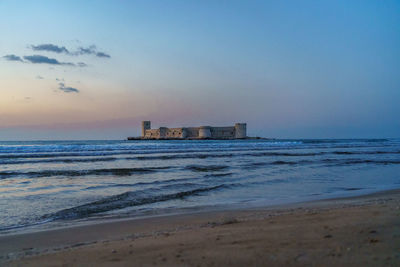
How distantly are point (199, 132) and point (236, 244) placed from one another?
447ft

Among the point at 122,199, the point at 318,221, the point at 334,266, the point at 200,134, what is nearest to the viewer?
the point at 334,266

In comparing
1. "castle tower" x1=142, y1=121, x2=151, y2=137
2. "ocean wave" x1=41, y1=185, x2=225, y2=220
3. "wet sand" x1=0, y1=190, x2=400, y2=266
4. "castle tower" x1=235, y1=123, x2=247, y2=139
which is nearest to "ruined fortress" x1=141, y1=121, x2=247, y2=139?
"castle tower" x1=235, y1=123, x2=247, y2=139

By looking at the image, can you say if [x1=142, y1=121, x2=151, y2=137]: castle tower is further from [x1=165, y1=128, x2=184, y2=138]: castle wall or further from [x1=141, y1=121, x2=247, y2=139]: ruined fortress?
[x1=165, y1=128, x2=184, y2=138]: castle wall

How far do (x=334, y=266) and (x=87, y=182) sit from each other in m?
11.0

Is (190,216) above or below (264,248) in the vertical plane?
below

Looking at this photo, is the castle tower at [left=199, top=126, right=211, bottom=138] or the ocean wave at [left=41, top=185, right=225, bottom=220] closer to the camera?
the ocean wave at [left=41, top=185, right=225, bottom=220]

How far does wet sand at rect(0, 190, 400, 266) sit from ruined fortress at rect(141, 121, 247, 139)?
426 ft

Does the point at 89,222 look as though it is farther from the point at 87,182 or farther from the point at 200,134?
the point at 200,134

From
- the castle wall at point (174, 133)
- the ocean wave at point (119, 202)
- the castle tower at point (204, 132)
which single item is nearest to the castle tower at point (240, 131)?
the castle tower at point (204, 132)

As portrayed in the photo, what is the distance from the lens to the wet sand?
3.34 metres

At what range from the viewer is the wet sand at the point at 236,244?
334 cm

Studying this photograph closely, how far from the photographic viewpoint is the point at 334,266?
10.0 ft

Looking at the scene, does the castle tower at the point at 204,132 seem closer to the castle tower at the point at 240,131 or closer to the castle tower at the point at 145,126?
the castle tower at the point at 240,131

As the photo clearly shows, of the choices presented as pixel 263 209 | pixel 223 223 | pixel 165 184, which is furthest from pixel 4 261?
pixel 165 184
